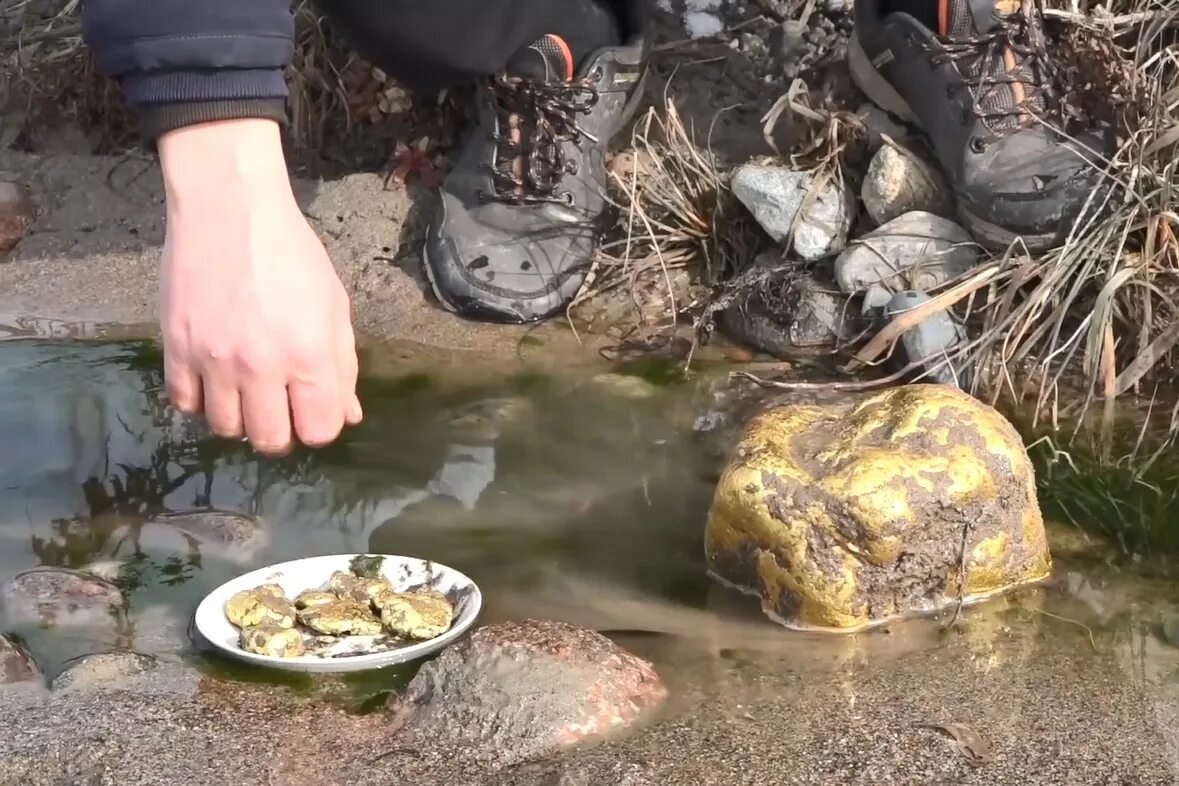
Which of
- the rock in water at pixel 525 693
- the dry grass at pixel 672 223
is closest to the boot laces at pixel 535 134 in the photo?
the dry grass at pixel 672 223

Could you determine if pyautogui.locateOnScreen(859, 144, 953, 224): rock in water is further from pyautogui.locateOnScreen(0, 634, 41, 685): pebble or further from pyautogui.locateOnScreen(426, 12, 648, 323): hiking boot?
pyautogui.locateOnScreen(0, 634, 41, 685): pebble

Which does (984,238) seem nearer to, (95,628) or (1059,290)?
(1059,290)

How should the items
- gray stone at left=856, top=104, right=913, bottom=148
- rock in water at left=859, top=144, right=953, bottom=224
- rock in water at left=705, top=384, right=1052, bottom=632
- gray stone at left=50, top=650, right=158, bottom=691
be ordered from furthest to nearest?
gray stone at left=856, top=104, right=913, bottom=148 < rock in water at left=859, top=144, right=953, bottom=224 < rock in water at left=705, top=384, right=1052, bottom=632 < gray stone at left=50, top=650, right=158, bottom=691

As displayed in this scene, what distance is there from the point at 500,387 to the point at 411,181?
0.99 metres

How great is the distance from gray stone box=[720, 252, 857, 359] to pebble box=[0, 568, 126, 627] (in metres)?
1.52

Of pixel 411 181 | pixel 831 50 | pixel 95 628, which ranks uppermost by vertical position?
pixel 831 50

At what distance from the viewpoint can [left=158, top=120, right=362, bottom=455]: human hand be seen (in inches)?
53.7

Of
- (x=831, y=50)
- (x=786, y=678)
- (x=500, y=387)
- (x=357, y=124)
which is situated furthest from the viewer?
(x=357, y=124)

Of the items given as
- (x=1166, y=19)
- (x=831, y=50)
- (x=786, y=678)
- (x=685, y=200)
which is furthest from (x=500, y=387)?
(x=1166, y=19)

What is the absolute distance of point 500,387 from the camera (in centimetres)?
271

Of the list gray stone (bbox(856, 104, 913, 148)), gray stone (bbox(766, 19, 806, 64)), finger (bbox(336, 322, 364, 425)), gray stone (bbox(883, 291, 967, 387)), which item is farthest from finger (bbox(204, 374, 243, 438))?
gray stone (bbox(766, 19, 806, 64))

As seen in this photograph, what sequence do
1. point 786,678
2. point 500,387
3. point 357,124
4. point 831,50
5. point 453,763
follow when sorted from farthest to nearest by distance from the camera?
point 357,124
point 831,50
point 500,387
point 786,678
point 453,763

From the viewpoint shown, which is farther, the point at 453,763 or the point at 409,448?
the point at 409,448

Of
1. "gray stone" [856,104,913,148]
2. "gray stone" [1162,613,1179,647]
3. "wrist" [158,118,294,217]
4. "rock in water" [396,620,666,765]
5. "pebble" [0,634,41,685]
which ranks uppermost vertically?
"wrist" [158,118,294,217]
